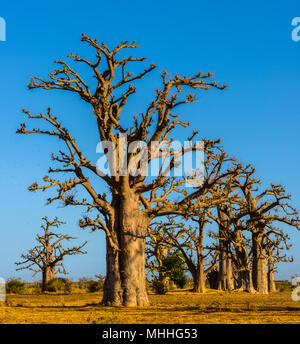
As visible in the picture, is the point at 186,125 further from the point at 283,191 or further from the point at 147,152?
the point at 283,191

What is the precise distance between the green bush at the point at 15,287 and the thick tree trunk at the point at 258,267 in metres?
17.1

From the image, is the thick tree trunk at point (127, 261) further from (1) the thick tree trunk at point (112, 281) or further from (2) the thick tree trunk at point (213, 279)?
(2) the thick tree trunk at point (213, 279)

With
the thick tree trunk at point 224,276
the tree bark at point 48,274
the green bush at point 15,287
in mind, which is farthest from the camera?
the tree bark at point 48,274

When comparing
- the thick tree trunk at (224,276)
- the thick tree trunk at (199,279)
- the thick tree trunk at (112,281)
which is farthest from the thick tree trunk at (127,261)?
the thick tree trunk at (224,276)

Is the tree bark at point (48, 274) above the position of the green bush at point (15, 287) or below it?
above

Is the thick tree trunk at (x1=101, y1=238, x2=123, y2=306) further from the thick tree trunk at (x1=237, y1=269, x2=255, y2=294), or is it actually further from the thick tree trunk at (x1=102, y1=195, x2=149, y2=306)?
the thick tree trunk at (x1=237, y1=269, x2=255, y2=294)

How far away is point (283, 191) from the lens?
26781 millimetres

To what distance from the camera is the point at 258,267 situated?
93.4 feet

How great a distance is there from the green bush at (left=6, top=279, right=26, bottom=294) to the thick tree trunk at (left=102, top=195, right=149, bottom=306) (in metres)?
19.1

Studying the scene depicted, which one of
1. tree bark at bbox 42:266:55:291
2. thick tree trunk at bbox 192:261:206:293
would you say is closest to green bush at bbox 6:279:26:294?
tree bark at bbox 42:266:55:291

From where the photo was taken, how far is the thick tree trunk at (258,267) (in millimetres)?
28047

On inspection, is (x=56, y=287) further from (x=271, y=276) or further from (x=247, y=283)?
(x=271, y=276)

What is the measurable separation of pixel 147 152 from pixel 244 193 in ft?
40.2

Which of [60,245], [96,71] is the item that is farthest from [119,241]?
[60,245]
